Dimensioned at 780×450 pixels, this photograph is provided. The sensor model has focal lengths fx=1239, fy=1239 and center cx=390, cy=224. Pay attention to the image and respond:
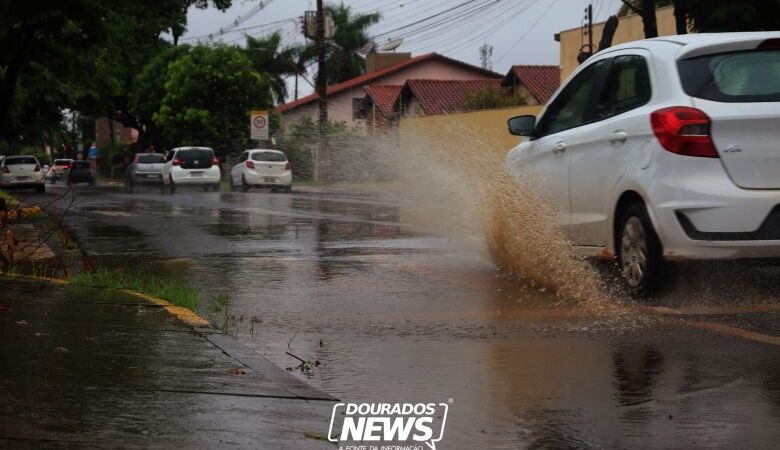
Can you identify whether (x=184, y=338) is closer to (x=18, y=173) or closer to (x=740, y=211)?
(x=740, y=211)

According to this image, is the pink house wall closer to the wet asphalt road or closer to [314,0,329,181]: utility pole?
[314,0,329,181]: utility pole

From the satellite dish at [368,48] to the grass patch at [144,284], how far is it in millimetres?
63883

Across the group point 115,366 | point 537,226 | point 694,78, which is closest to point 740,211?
point 694,78

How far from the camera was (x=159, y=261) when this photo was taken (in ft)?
41.3

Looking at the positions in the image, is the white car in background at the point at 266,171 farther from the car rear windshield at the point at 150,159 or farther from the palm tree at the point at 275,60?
the palm tree at the point at 275,60

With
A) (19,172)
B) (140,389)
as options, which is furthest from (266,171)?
(140,389)

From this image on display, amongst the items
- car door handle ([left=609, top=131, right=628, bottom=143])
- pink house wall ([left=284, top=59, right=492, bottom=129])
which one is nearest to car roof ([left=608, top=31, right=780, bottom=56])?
car door handle ([left=609, top=131, right=628, bottom=143])

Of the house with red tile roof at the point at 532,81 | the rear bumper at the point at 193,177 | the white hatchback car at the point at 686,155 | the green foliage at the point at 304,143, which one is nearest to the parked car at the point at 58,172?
the green foliage at the point at 304,143

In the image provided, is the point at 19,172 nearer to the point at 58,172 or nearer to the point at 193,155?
the point at 193,155

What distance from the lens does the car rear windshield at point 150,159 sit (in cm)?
4734

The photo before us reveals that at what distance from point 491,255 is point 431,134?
6.11ft

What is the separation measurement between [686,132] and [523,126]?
2675 millimetres

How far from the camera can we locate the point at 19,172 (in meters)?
49.3

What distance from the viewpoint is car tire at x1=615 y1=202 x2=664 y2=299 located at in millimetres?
8375
